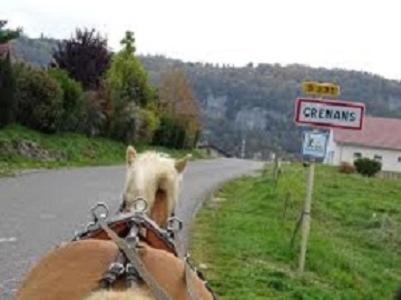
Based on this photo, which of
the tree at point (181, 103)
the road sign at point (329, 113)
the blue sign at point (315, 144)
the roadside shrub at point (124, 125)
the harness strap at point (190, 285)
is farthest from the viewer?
the tree at point (181, 103)

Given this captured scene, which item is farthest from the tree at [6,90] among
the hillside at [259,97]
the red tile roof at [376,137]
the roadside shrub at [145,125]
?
the hillside at [259,97]

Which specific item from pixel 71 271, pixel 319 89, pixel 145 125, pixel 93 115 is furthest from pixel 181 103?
pixel 71 271

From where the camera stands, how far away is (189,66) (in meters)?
143

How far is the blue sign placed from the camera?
38.3 feet

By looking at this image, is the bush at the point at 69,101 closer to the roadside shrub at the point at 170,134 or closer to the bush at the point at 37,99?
the bush at the point at 37,99

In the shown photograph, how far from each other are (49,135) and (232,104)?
350 ft

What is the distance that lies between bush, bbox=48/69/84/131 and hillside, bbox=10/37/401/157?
3117 inches

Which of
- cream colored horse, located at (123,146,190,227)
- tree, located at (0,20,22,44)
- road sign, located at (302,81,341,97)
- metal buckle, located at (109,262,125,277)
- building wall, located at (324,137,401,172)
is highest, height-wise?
tree, located at (0,20,22,44)

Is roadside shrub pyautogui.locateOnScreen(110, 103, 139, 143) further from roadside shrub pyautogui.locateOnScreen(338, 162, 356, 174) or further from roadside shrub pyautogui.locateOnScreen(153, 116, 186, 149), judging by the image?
roadside shrub pyautogui.locateOnScreen(338, 162, 356, 174)

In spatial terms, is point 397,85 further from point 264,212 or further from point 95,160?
point 264,212

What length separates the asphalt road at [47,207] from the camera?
1127 centimetres

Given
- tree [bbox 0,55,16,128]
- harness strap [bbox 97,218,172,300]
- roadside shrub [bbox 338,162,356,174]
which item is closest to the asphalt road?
harness strap [bbox 97,218,172,300]

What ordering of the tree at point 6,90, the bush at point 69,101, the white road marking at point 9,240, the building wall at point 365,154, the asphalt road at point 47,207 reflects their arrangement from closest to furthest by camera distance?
the asphalt road at point 47,207 → the white road marking at point 9,240 → the tree at point 6,90 → the bush at point 69,101 → the building wall at point 365,154

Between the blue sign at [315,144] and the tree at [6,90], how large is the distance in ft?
67.5
